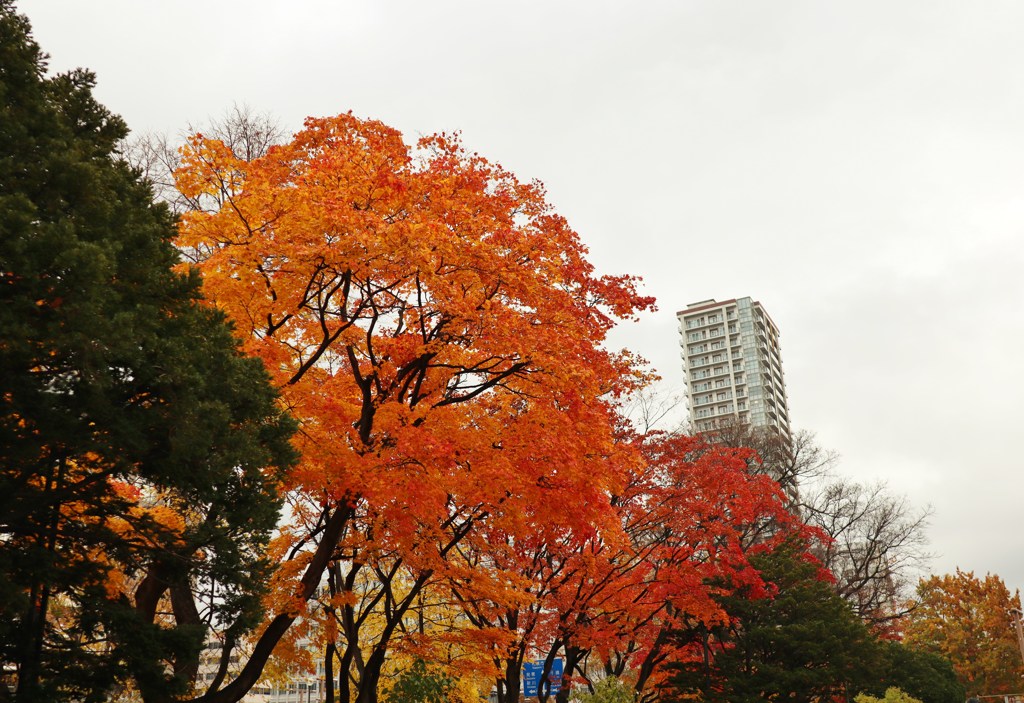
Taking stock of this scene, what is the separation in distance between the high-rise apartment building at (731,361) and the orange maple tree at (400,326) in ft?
314

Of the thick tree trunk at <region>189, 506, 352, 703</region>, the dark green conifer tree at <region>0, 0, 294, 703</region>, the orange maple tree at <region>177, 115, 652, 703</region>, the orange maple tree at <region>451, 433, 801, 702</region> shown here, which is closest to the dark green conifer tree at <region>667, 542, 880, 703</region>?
the orange maple tree at <region>451, 433, 801, 702</region>

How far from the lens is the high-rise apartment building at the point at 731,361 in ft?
351

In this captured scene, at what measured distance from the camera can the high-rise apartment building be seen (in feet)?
351

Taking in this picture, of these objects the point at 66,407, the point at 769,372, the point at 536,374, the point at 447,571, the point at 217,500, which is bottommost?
the point at 447,571

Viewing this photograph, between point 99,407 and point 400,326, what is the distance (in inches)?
261

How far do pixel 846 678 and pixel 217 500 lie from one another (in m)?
19.5

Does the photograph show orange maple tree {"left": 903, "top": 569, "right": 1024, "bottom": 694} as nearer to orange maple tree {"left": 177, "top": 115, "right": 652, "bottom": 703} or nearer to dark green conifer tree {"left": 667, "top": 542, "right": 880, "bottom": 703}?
dark green conifer tree {"left": 667, "top": 542, "right": 880, "bottom": 703}

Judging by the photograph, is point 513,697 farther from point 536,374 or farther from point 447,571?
point 536,374

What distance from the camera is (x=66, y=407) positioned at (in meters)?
8.05

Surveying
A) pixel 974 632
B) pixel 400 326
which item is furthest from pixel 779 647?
pixel 974 632

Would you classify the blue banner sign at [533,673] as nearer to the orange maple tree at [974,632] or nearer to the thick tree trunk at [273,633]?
the thick tree trunk at [273,633]

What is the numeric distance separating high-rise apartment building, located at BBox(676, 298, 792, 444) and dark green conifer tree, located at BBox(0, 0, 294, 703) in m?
101

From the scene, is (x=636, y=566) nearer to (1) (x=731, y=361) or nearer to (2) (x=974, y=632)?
(2) (x=974, y=632)

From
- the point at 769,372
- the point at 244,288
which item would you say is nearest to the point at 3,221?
the point at 244,288
